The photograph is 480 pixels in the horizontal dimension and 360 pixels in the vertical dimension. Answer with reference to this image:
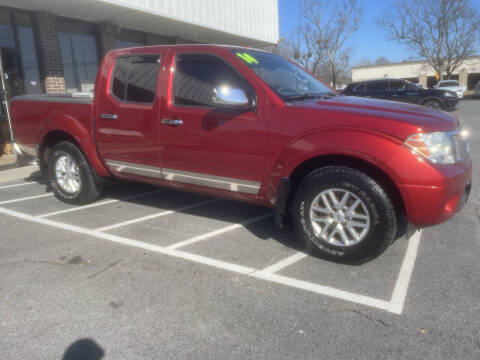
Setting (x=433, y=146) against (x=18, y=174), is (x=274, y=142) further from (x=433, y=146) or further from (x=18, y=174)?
(x=18, y=174)

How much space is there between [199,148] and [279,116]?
2.91ft

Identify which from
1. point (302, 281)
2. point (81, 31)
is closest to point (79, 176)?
point (302, 281)

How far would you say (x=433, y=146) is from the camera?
2.94 metres

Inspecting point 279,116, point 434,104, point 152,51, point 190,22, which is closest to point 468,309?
point 279,116

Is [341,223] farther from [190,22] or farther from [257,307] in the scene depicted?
[190,22]

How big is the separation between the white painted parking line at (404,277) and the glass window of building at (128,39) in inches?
421

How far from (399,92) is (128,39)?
35.3ft

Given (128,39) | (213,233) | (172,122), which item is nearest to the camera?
(172,122)

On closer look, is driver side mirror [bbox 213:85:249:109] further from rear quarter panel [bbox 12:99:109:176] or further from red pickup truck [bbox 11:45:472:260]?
rear quarter panel [bbox 12:99:109:176]

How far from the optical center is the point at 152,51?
4.28 meters

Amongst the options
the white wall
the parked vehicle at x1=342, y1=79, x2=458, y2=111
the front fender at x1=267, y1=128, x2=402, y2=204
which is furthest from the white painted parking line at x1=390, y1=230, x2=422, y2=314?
the parked vehicle at x1=342, y1=79, x2=458, y2=111

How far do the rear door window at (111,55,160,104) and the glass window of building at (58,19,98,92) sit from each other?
6.87 metres

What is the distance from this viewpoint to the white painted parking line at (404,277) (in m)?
2.71

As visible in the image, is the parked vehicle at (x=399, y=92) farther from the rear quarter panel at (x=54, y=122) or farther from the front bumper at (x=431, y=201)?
the front bumper at (x=431, y=201)
